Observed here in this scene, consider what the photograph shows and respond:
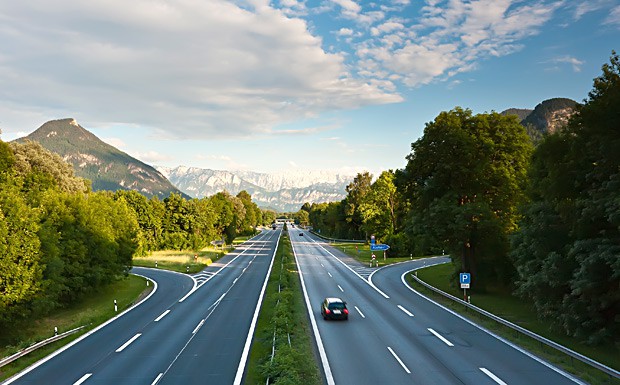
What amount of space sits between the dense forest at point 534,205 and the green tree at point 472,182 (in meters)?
0.09

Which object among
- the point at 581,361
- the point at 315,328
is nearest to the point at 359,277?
the point at 315,328

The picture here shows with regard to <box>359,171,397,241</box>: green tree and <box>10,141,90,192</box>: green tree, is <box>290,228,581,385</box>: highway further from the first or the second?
<box>359,171,397,241</box>: green tree

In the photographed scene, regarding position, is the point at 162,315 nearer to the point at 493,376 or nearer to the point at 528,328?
the point at 493,376

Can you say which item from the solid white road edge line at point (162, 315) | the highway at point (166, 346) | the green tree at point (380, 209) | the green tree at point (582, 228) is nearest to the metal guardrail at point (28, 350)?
the highway at point (166, 346)

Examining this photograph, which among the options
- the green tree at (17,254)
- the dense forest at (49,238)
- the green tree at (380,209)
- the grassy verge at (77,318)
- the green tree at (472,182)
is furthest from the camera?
the green tree at (380,209)

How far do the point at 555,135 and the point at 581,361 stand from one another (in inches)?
520

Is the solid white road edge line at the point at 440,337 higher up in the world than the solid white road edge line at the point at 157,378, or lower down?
higher up

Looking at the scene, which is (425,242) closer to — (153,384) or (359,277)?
(359,277)

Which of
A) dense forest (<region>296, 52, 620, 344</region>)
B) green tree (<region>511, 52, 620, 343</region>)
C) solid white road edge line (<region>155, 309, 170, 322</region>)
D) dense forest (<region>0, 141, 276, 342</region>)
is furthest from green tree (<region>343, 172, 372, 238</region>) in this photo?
green tree (<region>511, 52, 620, 343</region>)

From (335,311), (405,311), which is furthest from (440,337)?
(405,311)

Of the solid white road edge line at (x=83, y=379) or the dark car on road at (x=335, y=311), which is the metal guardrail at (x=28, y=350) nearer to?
the solid white road edge line at (x=83, y=379)

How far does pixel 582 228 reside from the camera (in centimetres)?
2075

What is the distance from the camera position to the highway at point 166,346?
18016 mm

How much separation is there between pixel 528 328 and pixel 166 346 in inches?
800
